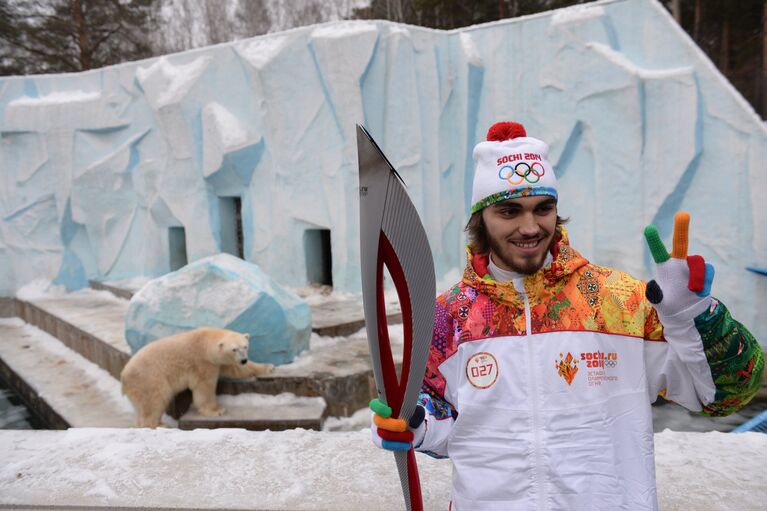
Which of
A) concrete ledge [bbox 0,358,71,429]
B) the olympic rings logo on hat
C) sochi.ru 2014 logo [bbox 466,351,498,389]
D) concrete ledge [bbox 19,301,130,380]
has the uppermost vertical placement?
the olympic rings logo on hat

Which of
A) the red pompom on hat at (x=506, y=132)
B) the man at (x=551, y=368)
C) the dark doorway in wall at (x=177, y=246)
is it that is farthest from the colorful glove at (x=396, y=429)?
the dark doorway in wall at (x=177, y=246)

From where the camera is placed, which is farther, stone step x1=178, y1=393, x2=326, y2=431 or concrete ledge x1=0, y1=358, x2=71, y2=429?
concrete ledge x1=0, y1=358, x2=71, y2=429

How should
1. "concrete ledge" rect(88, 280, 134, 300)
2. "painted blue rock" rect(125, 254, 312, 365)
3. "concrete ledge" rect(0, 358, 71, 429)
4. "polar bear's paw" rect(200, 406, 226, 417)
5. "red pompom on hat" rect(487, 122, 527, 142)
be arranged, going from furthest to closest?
1. "concrete ledge" rect(88, 280, 134, 300)
2. "concrete ledge" rect(0, 358, 71, 429)
3. "painted blue rock" rect(125, 254, 312, 365)
4. "polar bear's paw" rect(200, 406, 226, 417)
5. "red pompom on hat" rect(487, 122, 527, 142)

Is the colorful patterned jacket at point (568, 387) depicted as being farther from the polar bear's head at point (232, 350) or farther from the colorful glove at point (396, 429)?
the polar bear's head at point (232, 350)

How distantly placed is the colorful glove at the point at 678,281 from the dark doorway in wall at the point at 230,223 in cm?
1095

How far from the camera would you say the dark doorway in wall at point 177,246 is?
12148 millimetres

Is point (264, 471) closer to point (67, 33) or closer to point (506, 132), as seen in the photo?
point (506, 132)

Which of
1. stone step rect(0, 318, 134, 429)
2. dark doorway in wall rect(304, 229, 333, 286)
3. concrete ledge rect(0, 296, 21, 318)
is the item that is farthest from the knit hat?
concrete ledge rect(0, 296, 21, 318)

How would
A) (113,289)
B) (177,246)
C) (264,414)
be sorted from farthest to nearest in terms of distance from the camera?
1. (177,246)
2. (113,289)
3. (264,414)

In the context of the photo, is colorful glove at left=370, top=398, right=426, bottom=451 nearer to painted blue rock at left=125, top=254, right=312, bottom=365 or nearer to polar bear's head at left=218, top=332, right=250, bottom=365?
polar bear's head at left=218, top=332, right=250, bottom=365

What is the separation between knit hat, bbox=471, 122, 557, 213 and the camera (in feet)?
4.14

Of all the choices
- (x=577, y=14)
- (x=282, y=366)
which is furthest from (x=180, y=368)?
(x=577, y=14)

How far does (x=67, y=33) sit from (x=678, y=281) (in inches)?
722

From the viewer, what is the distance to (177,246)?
12344 millimetres
